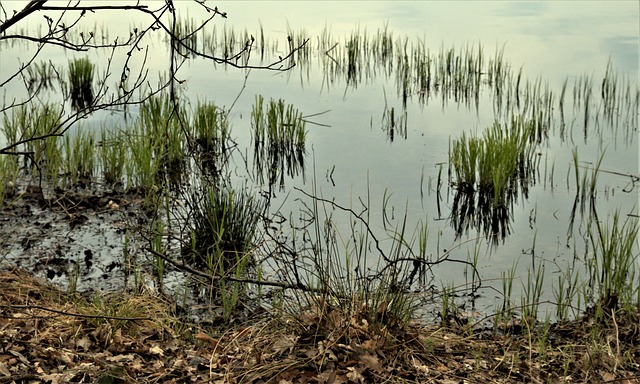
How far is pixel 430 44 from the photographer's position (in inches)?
588

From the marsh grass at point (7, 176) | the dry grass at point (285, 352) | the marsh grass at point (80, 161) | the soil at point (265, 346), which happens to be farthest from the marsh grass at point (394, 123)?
the dry grass at point (285, 352)

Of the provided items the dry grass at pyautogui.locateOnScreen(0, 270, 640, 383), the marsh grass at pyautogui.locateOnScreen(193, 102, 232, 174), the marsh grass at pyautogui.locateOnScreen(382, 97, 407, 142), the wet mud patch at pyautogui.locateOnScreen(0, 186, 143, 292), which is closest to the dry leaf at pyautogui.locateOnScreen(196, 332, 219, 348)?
the dry grass at pyautogui.locateOnScreen(0, 270, 640, 383)

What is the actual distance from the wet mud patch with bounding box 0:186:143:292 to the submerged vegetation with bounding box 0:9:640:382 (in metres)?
0.09

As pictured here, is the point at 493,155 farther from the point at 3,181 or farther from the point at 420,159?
the point at 3,181

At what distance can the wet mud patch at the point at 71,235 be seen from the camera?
603 centimetres

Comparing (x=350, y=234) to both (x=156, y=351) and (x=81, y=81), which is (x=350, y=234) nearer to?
(x=156, y=351)

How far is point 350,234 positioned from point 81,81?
7.14 m

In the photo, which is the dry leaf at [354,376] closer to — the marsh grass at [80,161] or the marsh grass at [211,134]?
the marsh grass at [80,161]

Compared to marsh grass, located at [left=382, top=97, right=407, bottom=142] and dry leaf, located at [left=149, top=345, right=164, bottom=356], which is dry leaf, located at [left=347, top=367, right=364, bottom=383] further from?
marsh grass, located at [left=382, top=97, right=407, bottom=142]

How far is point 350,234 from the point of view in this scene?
22.7 feet

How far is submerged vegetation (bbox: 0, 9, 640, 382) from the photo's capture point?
4.16 metres

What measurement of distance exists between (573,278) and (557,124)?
4913 mm

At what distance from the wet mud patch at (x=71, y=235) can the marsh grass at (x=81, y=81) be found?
486 cm

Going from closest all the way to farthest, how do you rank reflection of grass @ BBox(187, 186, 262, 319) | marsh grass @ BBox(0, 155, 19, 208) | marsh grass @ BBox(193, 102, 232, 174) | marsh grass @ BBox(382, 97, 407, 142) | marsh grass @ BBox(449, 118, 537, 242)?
reflection of grass @ BBox(187, 186, 262, 319)
marsh grass @ BBox(0, 155, 19, 208)
marsh grass @ BBox(449, 118, 537, 242)
marsh grass @ BBox(193, 102, 232, 174)
marsh grass @ BBox(382, 97, 407, 142)
